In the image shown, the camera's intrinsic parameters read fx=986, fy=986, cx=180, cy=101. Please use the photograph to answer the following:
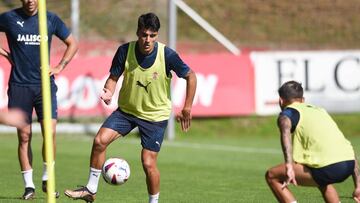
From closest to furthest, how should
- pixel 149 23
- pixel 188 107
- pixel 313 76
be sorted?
pixel 149 23 < pixel 188 107 < pixel 313 76

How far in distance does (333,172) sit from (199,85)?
12.7 meters

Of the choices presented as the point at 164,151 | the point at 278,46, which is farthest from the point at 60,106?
the point at 278,46

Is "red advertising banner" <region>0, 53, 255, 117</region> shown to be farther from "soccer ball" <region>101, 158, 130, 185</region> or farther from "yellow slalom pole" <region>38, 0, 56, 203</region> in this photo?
"yellow slalom pole" <region>38, 0, 56, 203</region>

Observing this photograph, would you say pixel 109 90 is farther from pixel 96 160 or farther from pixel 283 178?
pixel 283 178

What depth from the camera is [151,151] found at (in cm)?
1088

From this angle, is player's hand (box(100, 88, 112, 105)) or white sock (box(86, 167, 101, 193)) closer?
player's hand (box(100, 88, 112, 105))

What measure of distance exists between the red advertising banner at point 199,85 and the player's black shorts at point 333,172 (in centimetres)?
1207

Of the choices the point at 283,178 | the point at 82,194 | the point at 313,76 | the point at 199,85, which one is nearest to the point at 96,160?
the point at 82,194

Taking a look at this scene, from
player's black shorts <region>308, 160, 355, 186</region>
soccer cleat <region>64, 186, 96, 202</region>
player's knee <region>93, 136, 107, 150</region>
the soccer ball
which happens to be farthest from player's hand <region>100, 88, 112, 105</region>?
player's black shorts <region>308, 160, 355, 186</region>

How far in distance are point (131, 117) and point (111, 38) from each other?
14202mm

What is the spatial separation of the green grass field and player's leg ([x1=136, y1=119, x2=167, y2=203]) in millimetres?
1153

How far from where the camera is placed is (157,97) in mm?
10953

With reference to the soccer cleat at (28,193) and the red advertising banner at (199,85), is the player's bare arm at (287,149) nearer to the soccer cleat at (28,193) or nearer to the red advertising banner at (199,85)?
the soccer cleat at (28,193)

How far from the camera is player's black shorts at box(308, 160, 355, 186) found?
30.8ft
